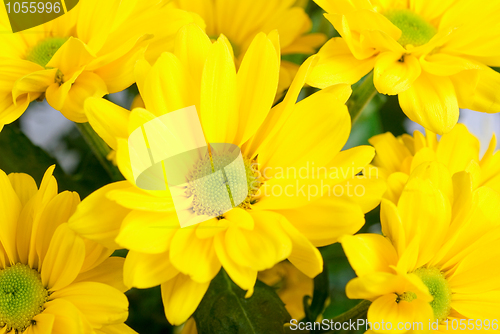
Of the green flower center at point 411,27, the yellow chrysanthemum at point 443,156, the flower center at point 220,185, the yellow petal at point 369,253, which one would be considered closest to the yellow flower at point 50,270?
the flower center at point 220,185

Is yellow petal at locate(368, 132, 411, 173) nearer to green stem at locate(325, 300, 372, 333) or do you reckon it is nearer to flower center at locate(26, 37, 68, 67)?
green stem at locate(325, 300, 372, 333)

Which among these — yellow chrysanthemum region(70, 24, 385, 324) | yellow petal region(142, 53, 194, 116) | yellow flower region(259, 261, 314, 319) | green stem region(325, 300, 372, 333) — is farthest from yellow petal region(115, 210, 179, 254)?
yellow flower region(259, 261, 314, 319)

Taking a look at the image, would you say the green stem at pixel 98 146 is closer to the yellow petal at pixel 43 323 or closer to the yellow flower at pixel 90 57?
the yellow flower at pixel 90 57

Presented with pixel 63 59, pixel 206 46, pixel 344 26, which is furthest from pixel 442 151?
pixel 63 59

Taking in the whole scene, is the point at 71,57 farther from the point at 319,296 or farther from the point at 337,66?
the point at 319,296

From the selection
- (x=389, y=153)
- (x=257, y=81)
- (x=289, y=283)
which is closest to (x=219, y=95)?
(x=257, y=81)

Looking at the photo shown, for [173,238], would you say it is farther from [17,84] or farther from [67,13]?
[67,13]
